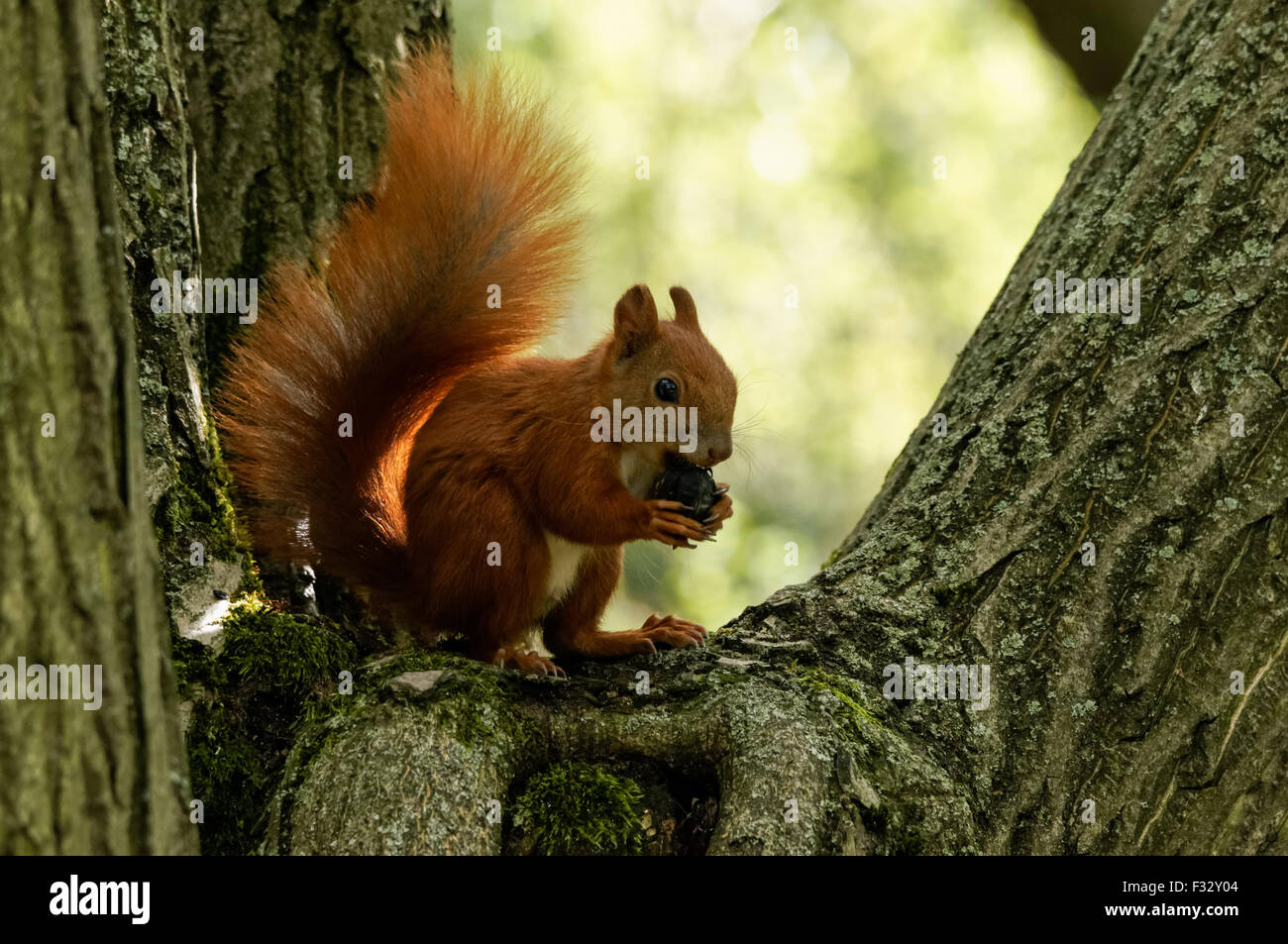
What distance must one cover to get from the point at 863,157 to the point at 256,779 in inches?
198

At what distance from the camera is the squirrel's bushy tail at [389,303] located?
7.32 ft

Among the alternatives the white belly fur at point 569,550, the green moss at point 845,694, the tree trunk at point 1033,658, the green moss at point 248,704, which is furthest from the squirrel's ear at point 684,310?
the green moss at point 248,704

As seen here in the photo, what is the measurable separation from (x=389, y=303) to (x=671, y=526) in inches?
27.2

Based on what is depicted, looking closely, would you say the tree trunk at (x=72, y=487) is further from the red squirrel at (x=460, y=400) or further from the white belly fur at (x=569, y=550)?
the white belly fur at (x=569, y=550)

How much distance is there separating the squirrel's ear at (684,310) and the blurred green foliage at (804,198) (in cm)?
305

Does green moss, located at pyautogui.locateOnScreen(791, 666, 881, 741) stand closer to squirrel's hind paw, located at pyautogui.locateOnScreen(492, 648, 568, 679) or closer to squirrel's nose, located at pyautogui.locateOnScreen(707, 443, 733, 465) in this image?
squirrel's hind paw, located at pyautogui.locateOnScreen(492, 648, 568, 679)

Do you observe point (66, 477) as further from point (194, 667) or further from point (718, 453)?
point (718, 453)

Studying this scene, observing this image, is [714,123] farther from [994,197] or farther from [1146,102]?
[1146,102]

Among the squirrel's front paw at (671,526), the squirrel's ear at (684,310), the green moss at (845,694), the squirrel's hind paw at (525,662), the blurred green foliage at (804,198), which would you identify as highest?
the blurred green foliage at (804,198)

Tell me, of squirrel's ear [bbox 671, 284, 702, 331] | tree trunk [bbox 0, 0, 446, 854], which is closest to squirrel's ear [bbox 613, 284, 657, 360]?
squirrel's ear [bbox 671, 284, 702, 331]

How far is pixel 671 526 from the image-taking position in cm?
233

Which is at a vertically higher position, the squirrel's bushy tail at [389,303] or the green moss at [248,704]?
the squirrel's bushy tail at [389,303]

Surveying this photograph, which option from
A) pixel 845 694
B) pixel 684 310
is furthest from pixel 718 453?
pixel 845 694
